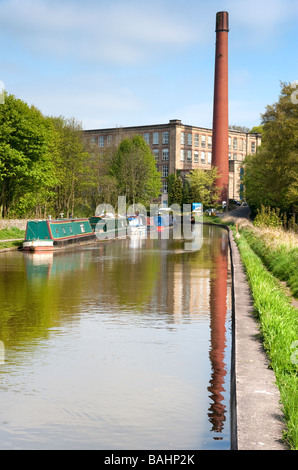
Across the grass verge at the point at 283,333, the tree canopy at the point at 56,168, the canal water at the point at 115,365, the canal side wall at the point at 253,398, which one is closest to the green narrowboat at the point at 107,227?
the tree canopy at the point at 56,168

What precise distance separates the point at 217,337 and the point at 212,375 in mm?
2187

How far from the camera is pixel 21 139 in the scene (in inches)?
1523

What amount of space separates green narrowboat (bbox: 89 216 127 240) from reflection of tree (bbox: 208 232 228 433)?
80.3 ft

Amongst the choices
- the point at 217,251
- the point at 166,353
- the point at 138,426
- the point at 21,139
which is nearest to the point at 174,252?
the point at 217,251

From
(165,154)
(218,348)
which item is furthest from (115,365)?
(165,154)

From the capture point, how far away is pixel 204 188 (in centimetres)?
9388

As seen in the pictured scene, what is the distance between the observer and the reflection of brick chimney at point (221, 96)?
277ft

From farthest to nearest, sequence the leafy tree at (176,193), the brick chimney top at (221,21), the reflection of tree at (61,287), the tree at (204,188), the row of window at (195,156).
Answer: the row of window at (195,156), the leafy tree at (176,193), the tree at (204,188), the brick chimney top at (221,21), the reflection of tree at (61,287)

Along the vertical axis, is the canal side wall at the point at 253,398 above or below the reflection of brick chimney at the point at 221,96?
below

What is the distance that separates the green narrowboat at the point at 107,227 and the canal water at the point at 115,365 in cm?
2584

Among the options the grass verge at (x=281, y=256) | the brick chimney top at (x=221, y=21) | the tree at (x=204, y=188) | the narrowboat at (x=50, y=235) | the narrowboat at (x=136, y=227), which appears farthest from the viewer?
the tree at (x=204, y=188)

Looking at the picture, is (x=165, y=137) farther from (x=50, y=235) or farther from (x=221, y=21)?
(x=50, y=235)

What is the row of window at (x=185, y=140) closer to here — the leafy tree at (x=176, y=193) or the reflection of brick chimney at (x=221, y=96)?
the leafy tree at (x=176, y=193)

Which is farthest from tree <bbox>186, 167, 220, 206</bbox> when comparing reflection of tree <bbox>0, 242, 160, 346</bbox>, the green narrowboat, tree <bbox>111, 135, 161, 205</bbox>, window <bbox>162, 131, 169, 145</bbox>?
reflection of tree <bbox>0, 242, 160, 346</bbox>
